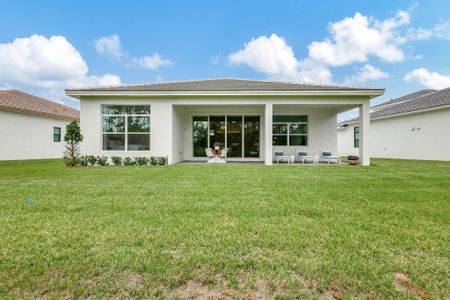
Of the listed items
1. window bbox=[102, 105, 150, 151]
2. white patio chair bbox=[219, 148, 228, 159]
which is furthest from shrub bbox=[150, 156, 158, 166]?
white patio chair bbox=[219, 148, 228, 159]

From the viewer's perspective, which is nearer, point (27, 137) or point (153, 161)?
point (153, 161)

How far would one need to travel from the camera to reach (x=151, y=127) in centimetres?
1188

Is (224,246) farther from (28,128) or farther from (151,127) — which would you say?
(28,128)

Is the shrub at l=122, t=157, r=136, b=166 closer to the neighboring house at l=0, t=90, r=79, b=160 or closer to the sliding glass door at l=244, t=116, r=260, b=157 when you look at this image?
the sliding glass door at l=244, t=116, r=260, b=157

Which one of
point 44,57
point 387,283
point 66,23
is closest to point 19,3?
point 66,23

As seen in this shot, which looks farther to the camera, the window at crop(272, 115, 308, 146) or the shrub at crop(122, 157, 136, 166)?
the window at crop(272, 115, 308, 146)

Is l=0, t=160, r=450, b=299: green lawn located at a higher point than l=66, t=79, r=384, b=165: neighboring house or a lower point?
lower

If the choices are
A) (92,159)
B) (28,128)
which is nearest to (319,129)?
(92,159)

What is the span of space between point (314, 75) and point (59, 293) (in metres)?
30.9

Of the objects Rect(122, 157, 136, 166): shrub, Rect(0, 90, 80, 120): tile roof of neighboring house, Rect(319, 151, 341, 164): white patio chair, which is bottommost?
Rect(122, 157, 136, 166): shrub

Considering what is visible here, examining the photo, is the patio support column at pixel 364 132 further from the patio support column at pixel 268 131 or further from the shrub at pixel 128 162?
the shrub at pixel 128 162

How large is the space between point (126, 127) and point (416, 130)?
18.3 metres

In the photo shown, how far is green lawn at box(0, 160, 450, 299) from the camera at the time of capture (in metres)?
1.99

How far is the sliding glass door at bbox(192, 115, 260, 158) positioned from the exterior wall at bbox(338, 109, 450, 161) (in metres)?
10.9
